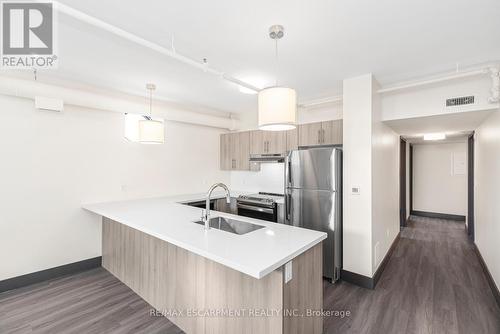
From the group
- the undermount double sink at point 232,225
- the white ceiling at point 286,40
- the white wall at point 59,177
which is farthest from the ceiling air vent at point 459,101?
the white wall at point 59,177

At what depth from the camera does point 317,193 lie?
315cm

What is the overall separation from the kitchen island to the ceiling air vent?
2.48 m

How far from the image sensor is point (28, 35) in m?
2.00

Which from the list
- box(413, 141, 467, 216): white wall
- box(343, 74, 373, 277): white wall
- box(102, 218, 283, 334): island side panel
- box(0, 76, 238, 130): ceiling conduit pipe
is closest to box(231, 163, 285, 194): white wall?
box(0, 76, 238, 130): ceiling conduit pipe

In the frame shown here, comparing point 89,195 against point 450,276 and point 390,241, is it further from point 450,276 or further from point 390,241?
point 450,276

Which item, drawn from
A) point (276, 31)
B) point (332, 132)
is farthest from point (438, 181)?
point (276, 31)

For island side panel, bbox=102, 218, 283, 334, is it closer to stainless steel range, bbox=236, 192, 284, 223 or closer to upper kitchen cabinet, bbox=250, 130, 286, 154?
stainless steel range, bbox=236, 192, 284, 223

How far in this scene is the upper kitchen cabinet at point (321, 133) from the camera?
11.0 feet

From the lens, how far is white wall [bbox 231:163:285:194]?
4410mm

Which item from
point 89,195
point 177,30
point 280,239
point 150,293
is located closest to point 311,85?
point 177,30

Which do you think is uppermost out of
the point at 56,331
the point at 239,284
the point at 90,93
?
the point at 90,93

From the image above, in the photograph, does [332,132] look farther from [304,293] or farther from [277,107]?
[304,293]

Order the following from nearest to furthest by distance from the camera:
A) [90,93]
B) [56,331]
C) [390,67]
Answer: [56,331]
[390,67]
[90,93]

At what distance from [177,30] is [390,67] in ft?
7.65
